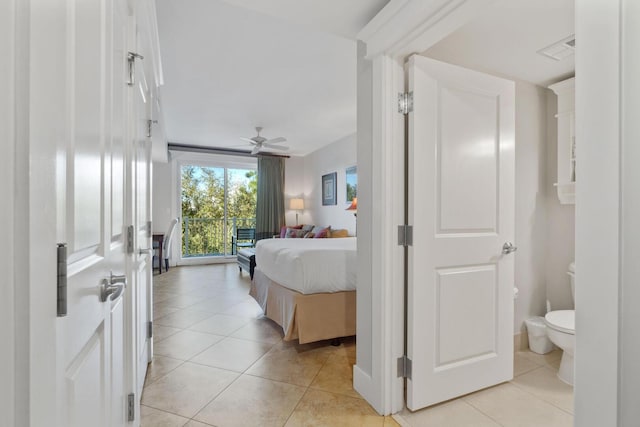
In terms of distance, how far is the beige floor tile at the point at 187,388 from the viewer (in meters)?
1.76

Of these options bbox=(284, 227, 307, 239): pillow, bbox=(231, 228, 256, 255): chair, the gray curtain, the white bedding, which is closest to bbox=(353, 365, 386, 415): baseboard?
the white bedding

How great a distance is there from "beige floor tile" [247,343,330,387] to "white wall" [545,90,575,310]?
77.7 inches

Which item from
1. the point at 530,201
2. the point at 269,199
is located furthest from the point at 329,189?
the point at 530,201

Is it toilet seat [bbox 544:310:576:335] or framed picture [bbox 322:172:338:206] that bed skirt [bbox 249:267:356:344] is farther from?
framed picture [bbox 322:172:338:206]

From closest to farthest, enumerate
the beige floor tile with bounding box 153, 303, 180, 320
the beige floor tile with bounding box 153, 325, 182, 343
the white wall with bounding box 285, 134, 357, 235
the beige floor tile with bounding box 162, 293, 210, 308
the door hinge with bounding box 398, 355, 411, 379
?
the door hinge with bounding box 398, 355, 411, 379 < the beige floor tile with bounding box 153, 325, 182, 343 < the beige floor tile with bounding box 153, 303, 180, 320 < the beige floor tile with bounding box 162, 293, 210, 308 < the white wall with bounding box 285, 134, 357, 235

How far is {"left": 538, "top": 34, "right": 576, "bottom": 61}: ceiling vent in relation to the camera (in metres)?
1.94

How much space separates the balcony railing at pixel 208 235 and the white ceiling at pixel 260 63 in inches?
88.5

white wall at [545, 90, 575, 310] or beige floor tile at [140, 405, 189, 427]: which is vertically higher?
white wall at [545, 90, 575, 310]

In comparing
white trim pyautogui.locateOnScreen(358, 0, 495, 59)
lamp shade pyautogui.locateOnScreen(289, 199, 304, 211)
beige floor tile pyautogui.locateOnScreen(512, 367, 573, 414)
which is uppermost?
white trim pyautogui.locateOnScreen(358, 0, 495, 59)

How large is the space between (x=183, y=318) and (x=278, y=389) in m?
1.73

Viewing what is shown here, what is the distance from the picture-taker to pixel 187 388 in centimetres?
194

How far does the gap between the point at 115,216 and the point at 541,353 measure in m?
3.03
